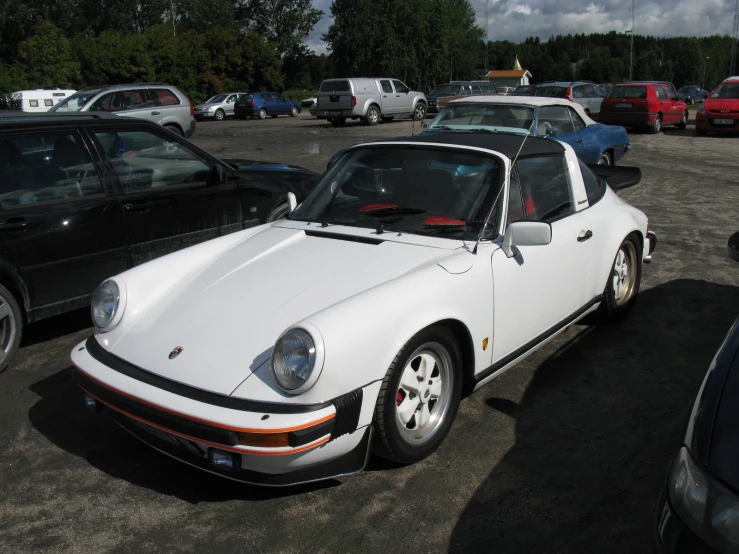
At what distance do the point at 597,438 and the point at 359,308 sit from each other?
151 centimetres

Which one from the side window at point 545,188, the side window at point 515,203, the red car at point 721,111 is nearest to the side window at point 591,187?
the side window at point 545,188

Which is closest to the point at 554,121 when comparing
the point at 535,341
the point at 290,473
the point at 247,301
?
the point at 535,341

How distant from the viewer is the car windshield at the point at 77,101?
1672cm

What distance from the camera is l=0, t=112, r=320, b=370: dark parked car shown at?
15.5 ft

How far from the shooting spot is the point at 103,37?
156 ft

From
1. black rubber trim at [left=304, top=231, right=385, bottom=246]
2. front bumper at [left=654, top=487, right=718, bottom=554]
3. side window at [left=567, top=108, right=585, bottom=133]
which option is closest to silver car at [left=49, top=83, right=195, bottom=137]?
side window at [left=567, top=108, right=585, bottom=133]

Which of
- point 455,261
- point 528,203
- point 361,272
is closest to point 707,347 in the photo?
point 528,203

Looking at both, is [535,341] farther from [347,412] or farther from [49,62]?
[49,62]

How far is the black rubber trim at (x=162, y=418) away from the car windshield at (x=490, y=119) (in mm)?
7111

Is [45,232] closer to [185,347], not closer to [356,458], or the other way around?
[185,347]

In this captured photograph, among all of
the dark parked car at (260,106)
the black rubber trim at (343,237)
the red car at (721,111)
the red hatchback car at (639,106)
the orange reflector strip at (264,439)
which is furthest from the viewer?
the dark parked car at (260,106)

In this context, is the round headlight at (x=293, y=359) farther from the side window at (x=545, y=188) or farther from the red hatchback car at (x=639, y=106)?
the red hatchback car at (x=639, y=106)

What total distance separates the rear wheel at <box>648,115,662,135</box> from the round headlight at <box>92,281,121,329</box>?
19.0 m

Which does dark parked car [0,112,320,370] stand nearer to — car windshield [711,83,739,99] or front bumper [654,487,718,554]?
front bumper [654,487,718,554]
